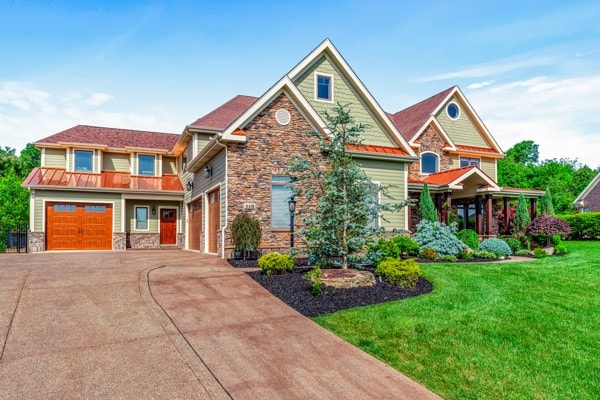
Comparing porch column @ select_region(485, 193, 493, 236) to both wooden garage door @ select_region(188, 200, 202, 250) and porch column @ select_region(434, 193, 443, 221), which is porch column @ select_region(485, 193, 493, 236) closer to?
porch column @ select_region(434, 193, 443, 221)

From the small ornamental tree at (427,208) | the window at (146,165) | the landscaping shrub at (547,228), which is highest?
the window at (146,165)

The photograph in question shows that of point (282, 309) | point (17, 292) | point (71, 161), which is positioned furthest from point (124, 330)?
point (71, 161)

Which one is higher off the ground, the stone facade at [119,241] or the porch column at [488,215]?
the porch column at [488,215]

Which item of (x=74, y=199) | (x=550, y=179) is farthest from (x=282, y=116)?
(x=550, y=179)

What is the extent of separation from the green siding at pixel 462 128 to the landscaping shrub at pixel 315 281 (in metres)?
17.1

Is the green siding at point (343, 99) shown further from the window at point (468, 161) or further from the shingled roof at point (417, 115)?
the window at point (468, 161)

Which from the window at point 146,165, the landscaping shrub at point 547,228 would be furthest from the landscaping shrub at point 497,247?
the window at point 146,165

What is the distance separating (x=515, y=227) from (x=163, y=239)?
18.2 m

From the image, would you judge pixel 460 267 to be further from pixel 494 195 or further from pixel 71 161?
pixel 71 161

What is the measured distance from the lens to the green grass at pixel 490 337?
451cm

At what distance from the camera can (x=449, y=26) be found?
36.4 feet

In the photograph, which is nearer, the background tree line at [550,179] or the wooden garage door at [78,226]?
the wooden garage door at [78,226]

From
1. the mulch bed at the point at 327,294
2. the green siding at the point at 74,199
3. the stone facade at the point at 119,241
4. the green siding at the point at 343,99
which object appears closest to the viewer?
the mulch bed at the point at 327,294

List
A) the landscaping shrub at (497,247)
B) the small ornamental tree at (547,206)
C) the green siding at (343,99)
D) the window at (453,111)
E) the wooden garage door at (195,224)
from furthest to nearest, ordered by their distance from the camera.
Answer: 1. the window at (453,111)
2. the small ornamental tree at (547,206)
3. the wooden garage door at (195,224)
4. the green siding at (343,99)
5. the landscaping shrub at (497,247)
